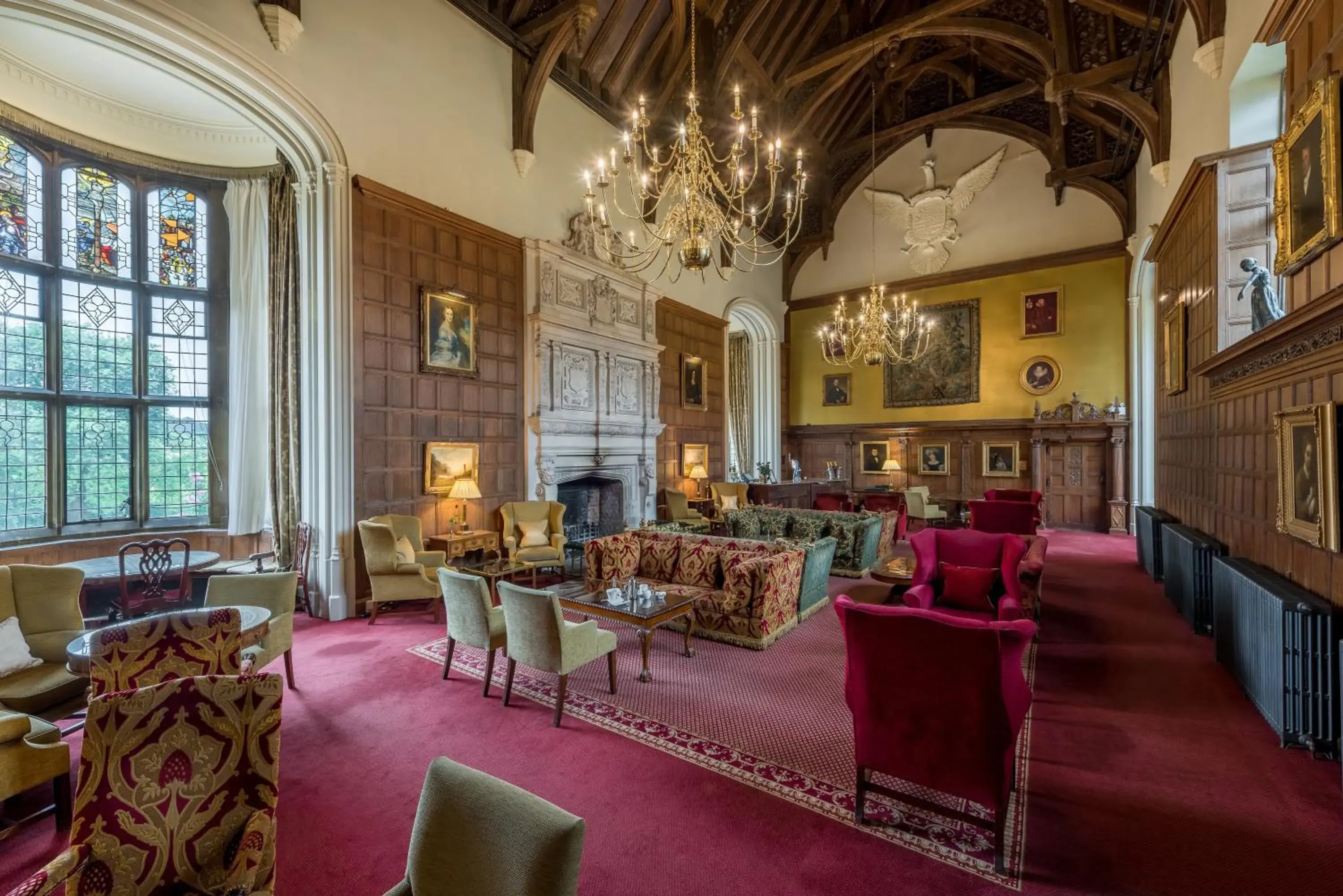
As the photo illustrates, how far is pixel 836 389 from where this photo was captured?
14250mm

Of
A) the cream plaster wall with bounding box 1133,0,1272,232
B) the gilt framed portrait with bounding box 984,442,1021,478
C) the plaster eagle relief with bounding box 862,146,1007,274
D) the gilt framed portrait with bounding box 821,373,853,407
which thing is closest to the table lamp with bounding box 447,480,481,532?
the cream plaster wall with bounding box 1133,0,1272,232

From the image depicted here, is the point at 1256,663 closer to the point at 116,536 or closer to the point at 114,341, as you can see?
the point at 116,536

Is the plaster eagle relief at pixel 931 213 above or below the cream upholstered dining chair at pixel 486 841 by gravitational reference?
above

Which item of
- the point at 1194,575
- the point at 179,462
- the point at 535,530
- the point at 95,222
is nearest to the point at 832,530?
the point at 1194,575

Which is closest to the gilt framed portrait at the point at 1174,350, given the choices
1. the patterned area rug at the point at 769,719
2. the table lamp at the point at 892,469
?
the patterned area rug at the point at 769,719

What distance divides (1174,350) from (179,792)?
898 centimetres

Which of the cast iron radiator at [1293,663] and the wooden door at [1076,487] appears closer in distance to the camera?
the cast iron radiator at [1293,663]

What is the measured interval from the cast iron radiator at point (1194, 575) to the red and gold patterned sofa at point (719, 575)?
Result: 3.40 metres

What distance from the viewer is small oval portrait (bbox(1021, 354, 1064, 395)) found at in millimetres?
11633

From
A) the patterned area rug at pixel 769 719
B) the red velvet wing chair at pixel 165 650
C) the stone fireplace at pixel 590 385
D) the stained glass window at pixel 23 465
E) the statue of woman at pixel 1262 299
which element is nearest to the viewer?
the red velvet wing chair at pixel 165 650

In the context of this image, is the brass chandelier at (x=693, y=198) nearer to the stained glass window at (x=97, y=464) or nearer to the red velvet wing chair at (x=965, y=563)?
the red velvet wing chair at (x=965, y=563)

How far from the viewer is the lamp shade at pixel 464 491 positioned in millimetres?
6375

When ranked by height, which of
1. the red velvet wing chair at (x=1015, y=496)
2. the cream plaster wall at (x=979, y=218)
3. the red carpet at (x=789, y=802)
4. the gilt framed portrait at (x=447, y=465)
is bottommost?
the red carpet at (x=789, y=802)

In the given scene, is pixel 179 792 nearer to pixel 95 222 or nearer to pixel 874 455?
pixel 95 222
